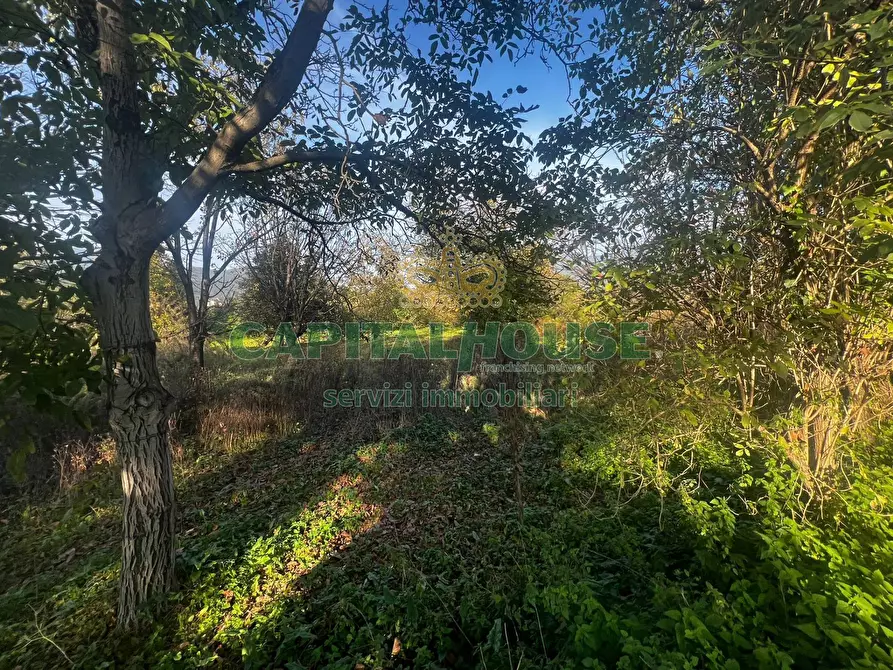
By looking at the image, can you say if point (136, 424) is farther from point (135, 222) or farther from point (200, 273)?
point (200, 273)

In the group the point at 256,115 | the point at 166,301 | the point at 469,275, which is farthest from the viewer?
the point at 166,301

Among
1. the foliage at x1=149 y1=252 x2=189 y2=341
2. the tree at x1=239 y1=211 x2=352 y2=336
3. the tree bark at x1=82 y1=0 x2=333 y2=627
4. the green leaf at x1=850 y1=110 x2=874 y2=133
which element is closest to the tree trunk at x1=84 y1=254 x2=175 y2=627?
the tree bark at x1=82 y1=0 x2=333 y2=627

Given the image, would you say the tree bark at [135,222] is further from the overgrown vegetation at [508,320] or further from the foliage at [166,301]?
the foliage at [166,301]

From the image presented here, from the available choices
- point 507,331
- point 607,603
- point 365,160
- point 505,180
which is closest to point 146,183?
point 365,160

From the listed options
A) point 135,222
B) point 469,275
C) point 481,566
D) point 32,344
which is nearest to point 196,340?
point 135,222

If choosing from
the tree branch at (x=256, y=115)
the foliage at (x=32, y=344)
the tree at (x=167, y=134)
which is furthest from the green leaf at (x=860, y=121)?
the foliage at (x=32, y=344)

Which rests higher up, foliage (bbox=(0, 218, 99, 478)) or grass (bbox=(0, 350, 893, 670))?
foliage (bbox=(0, 218, 99, 478))

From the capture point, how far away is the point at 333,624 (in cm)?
220

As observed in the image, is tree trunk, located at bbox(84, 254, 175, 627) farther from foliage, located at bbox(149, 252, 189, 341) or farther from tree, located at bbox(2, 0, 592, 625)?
foliage, located at bbox(149, 252, 189, 341)

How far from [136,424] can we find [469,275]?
2.61 metres

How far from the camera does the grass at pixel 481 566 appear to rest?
58.7 inches

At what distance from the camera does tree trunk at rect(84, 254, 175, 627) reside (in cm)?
194

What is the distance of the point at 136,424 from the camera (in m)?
2.04

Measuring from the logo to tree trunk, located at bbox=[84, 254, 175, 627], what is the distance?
2068 mm
